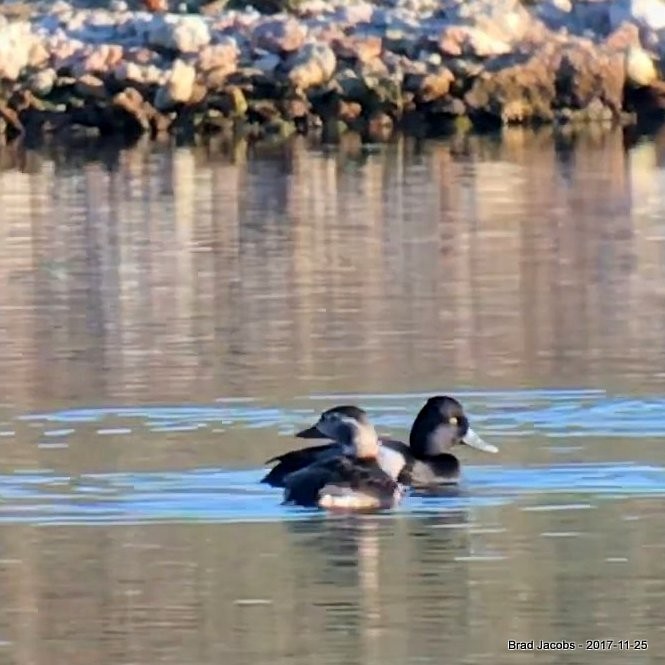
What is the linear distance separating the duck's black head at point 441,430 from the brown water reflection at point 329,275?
4.50ft

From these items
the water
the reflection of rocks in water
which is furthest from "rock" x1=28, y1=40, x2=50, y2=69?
the reflection of rocks in water

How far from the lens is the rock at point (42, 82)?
3538 cm

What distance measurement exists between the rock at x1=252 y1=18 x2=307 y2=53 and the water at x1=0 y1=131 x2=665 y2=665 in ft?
39.3

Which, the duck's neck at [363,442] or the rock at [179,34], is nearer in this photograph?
the duck's neck at [363,442]

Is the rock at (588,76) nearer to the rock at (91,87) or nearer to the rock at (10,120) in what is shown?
the rock at (91,87)

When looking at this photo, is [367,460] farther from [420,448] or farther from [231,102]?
[231,102]

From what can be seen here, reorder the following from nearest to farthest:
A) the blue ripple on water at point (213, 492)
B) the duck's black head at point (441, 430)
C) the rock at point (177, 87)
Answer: the blue ripple on water at point (213, 492), the duck's black head at point (441, 430), the rock at point (177, 87)

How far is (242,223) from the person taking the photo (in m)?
22.7

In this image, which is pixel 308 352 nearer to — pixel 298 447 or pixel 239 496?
pixel 298 447

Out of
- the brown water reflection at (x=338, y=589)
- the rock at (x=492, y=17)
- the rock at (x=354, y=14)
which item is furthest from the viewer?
the rock at (x=354, y=14)

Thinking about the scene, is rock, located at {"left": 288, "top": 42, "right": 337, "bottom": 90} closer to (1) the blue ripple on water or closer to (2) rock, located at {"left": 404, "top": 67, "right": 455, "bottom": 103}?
(2) rock, located at {"left": 404, "top": 67, "right": 455, "bottom": 103}

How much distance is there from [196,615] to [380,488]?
206 centimetres

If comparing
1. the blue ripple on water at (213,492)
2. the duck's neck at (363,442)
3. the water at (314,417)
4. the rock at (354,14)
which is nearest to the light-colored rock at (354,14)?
the rock at (354,14)

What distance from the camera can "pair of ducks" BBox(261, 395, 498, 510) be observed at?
11078 mm
